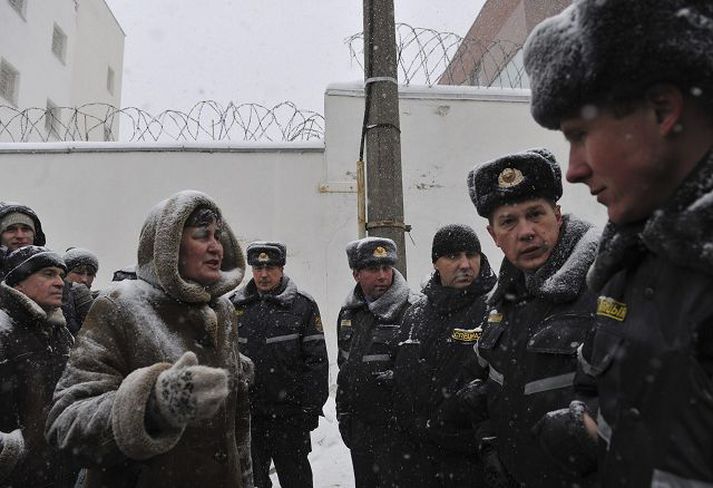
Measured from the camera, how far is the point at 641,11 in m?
1.07

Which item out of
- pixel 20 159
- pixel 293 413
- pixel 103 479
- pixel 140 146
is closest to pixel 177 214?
pixel 103 479

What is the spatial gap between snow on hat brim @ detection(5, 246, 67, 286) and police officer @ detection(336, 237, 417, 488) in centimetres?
206

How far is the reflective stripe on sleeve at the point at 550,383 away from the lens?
1939 mm

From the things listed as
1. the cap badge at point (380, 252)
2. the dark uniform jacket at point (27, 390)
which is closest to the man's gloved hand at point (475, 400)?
the cap badge at point (380, 252)

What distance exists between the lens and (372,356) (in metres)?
4.07

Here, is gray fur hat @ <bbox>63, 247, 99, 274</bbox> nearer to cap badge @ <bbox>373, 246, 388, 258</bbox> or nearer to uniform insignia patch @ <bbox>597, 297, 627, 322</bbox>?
cap badge @ <bbox>373, 246, 388, 258</bbox>

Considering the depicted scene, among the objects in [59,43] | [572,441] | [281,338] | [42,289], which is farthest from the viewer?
[59,43]

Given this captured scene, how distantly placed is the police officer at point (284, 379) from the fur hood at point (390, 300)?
56 cm

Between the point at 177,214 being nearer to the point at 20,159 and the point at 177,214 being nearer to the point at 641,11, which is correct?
the point at 641,11

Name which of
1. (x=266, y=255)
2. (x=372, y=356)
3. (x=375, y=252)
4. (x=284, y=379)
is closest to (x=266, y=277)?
(x=266, y=255)

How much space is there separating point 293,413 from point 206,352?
232cm

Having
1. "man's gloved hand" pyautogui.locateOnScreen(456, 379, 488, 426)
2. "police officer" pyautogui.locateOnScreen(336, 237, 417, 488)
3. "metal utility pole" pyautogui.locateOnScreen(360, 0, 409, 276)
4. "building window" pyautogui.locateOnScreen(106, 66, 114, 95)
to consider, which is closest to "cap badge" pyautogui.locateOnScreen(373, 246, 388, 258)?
"police officer" pyautogui.locateOnScreen(336, 237, 417, 488)

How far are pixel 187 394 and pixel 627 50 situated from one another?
1554 mm

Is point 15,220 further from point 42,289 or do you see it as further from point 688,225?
point 688,225
